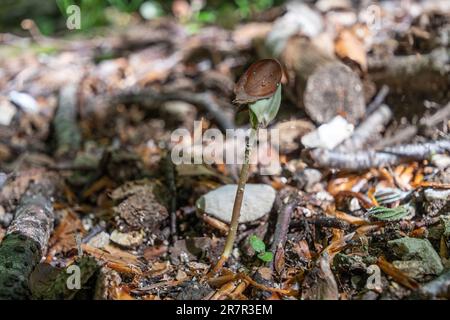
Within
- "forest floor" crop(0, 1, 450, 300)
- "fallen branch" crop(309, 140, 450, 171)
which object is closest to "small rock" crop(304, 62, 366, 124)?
"forest floor" crop(0, 1, 450, 300)

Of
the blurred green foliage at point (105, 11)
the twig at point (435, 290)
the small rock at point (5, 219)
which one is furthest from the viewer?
the blurred green foliage at point (105, 11)

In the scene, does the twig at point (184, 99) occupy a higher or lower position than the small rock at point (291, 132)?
lower

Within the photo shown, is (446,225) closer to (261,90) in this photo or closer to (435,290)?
(435,290)

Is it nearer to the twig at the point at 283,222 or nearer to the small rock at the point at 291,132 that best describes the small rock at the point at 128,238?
the twig at the point at 283,222

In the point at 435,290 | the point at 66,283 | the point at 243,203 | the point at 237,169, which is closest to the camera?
the point at 435,290

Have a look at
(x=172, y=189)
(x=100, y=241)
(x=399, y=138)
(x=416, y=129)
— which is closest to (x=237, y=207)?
(x=172, y=189)

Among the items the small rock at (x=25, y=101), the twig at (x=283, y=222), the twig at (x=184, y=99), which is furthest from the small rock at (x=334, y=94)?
the small rock at (x=25, y=101)
